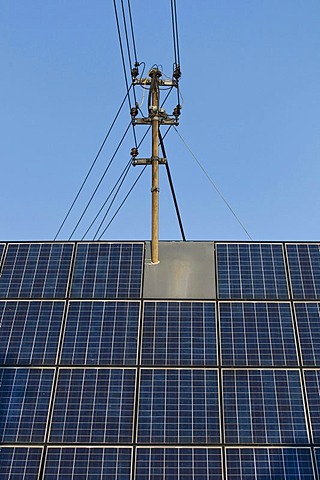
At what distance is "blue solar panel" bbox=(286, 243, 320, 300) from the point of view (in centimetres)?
1243

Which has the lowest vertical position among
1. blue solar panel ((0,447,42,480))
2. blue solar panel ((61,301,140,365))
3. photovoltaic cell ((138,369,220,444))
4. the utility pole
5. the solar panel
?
blue solar panel ((0,447,42,480))

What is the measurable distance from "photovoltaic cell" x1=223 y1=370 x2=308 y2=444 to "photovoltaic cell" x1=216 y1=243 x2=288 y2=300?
6.64ft

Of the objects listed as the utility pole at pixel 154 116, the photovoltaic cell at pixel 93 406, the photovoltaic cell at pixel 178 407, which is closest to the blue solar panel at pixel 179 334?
the photovoltaic cell at pixel 178 407

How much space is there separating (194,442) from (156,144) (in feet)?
25.5

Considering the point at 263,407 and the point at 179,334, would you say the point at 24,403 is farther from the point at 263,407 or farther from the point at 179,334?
the point at 263,407

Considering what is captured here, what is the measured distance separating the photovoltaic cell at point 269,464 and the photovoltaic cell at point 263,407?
19 centimetres

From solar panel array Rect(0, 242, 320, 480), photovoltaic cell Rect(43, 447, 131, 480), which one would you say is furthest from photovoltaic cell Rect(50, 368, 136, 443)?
photovoltaic cell Rect(43, 447, 131, 480)

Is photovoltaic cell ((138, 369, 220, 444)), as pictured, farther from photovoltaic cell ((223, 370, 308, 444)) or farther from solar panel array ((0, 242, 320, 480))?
photovoltaic cell ((223, 370, 308, 444))

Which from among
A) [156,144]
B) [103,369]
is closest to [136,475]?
[103,369]

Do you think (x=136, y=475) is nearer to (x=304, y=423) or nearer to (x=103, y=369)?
(x=103, y=369)

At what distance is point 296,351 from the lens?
37.5 feet

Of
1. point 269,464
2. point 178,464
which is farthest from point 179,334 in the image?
point 269,464

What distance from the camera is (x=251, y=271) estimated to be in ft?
42.2

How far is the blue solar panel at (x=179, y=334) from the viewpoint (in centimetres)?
1134
